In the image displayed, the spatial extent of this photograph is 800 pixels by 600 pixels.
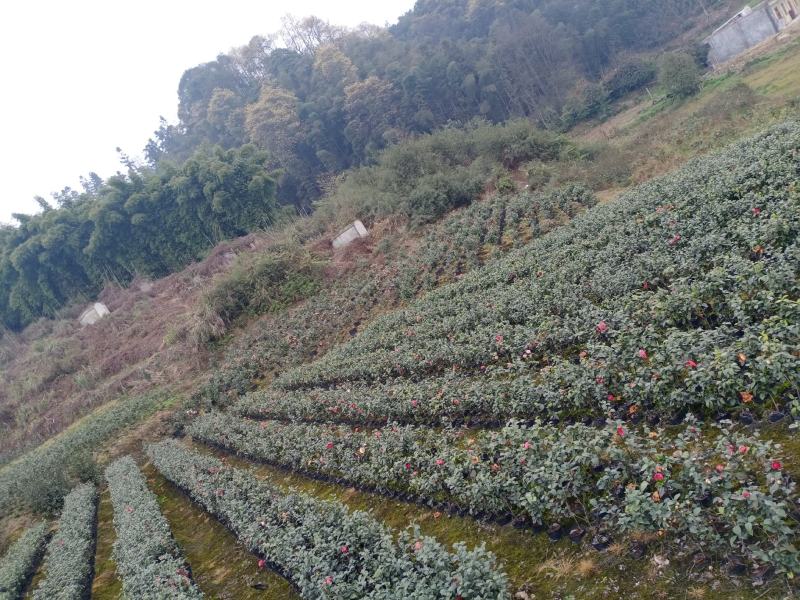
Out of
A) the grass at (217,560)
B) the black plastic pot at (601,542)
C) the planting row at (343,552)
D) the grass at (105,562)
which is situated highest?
the planting row at (343,552)

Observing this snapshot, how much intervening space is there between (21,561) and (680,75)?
1735 inches

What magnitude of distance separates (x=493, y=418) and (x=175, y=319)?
24.5 m

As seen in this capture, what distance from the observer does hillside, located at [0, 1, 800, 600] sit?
4395 mm

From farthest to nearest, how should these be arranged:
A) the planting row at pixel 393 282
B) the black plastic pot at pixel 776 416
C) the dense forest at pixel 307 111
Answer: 1. the dense forest at pixel 307 111
2. the planting row at pixel 393 282
3. the black plastic pot at pixel 776 416

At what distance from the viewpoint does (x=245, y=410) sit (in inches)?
612

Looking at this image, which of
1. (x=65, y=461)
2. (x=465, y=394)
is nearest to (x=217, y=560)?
(x=465, y=394)

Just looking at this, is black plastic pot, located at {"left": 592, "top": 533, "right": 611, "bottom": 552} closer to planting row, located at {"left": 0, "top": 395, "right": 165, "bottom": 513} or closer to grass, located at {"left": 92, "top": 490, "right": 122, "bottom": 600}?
grass, located at {"left": 92, "top": 490, "right": 122, "bottom": 600}

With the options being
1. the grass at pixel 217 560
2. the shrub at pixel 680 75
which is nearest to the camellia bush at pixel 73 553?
the grass at pixel 217 560

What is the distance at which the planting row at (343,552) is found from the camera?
412cm

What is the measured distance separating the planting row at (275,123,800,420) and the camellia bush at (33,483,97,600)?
19.8ft

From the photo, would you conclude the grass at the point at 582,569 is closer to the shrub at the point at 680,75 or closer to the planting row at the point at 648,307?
the planting row at the point at 648,307

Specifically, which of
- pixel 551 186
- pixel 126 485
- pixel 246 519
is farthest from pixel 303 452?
pixel 551 186

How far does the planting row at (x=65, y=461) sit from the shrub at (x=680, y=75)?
39290 millimetres

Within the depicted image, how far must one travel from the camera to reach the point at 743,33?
4356cm
